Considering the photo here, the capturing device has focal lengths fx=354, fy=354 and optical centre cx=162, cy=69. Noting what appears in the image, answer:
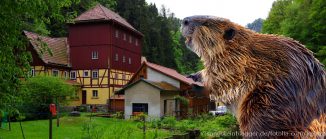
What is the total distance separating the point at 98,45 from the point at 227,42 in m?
32.8

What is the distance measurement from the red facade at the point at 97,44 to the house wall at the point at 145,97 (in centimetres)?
880

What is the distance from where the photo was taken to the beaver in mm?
1092

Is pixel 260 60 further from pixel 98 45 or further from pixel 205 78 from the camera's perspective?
pixel 98 45

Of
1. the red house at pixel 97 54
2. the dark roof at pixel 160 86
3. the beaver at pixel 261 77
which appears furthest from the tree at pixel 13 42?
the red house at pixel 97 54

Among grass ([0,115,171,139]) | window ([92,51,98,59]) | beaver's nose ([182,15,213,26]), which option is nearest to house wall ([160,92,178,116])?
grass ([0,115,171,139])

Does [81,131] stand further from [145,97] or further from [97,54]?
[97,54]

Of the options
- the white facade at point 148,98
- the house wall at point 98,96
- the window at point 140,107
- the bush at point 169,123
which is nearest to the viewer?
the bush at point 169,123

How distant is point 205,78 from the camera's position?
1.25 metres

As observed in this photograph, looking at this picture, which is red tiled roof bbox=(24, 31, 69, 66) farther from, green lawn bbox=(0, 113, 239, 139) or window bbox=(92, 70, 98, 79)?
green lawn bbox=(0, 113, 239, 139)

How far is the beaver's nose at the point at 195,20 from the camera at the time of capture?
129cm

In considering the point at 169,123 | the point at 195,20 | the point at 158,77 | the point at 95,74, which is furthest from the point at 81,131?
the point at 95,74

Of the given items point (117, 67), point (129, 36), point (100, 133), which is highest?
point (129, 36)

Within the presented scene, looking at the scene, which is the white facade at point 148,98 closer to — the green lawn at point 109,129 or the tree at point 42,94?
the green lawn at point 109,129

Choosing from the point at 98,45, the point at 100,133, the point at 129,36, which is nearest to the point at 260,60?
the point at 100,133
